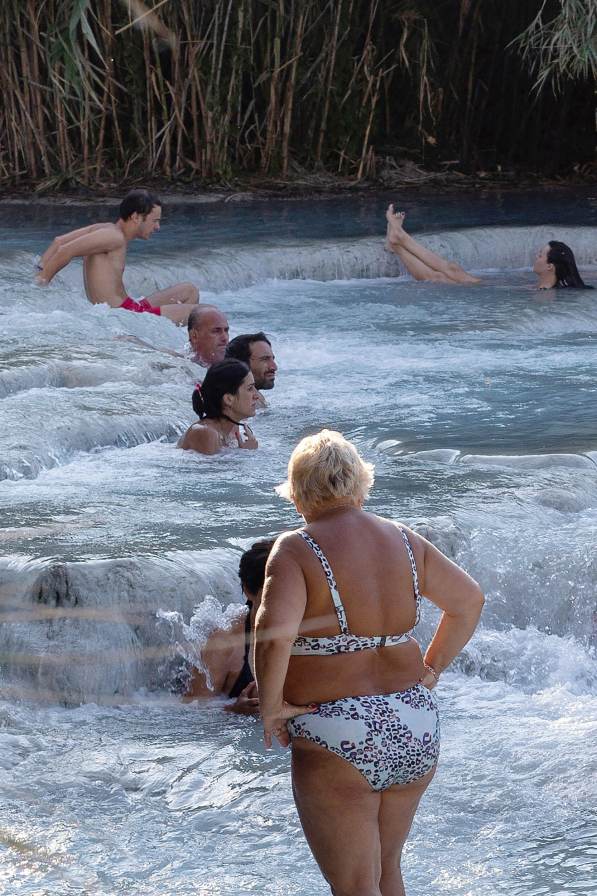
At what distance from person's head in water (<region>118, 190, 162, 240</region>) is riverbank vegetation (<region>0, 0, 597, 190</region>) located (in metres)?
3.35

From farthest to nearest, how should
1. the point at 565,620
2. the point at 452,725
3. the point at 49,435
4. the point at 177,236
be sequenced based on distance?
the point at 177,236 < the point at 49,435 < the point at 565,620 < the point at 452,725

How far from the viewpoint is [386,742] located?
2.74 meters

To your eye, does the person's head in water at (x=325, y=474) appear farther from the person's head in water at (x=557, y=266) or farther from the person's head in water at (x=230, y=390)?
the person's head in water at (x=557, y=266)

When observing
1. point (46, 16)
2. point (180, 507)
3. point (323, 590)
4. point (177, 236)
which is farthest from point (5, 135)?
point (323, 590)

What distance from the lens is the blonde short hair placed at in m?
2.80

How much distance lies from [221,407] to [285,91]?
855 cm

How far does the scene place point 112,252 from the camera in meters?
9.05

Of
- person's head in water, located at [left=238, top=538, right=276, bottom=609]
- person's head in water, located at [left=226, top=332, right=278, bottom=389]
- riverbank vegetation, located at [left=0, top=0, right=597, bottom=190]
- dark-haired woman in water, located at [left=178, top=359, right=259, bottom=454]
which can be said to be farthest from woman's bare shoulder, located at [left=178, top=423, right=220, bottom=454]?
riverbank vegetation, located at [left=0, top=0, right=597, bottom=190]

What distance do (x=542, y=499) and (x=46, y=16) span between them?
889 cm

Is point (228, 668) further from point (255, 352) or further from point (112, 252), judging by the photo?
point (112, 252)

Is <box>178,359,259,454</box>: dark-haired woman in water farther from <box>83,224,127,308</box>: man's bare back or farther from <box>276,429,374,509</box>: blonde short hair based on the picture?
<box>276,429,374,509</box>: blonde short hair

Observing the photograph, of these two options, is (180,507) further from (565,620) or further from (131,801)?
(131,801)

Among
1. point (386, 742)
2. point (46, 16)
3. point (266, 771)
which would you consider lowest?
point (266, 771)

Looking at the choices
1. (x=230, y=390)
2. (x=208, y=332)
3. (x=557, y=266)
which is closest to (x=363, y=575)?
(x=230, y=390)
